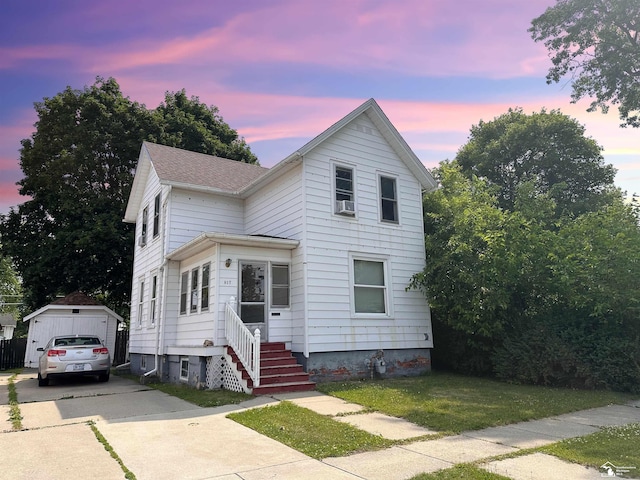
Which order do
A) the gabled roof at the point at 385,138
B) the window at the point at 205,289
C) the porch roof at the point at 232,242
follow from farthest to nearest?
the gabled roof at the point at 385,138 → the window at the point at 205,289 → the porch roof at the point at 232,242

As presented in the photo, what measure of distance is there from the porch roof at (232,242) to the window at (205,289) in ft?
1.71

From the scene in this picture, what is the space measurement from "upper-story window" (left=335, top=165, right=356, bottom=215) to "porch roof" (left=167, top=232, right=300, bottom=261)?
5.60 ft

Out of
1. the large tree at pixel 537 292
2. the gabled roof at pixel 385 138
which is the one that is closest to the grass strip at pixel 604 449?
the large tree at pixel 537 292

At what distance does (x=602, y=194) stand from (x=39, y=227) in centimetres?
2993

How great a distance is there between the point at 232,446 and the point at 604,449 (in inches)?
182

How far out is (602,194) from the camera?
2327cm

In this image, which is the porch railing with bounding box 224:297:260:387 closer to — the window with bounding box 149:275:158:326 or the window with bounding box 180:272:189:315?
the window with bounding box 180:272:189:315

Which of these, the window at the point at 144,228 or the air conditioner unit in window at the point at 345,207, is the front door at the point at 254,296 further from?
the window at the point at 144,228

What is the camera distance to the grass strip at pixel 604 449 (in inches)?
195

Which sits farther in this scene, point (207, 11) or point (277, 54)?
point (277, 54)

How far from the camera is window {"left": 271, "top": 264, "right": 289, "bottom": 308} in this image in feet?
39.2

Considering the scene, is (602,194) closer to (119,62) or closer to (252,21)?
(252,21)

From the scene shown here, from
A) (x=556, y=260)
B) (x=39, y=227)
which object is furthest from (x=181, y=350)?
(x=39, y=227)

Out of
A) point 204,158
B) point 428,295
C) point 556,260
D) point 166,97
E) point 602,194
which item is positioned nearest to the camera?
point 556,260
